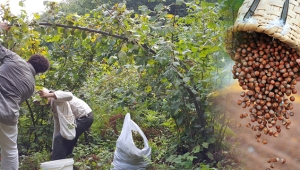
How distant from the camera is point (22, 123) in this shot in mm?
4535

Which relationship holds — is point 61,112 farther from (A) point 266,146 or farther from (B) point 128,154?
(A) point 266,146

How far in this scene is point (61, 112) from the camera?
13.0 ft

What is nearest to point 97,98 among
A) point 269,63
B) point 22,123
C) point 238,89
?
point 22,123

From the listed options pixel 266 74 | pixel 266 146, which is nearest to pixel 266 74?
pixel 266 74

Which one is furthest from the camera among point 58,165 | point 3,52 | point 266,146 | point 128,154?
point 128,154

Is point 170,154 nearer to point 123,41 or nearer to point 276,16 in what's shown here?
point 123,41

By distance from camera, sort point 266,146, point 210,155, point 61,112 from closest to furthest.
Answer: point 266,146 → point 210,155 → point 61,112

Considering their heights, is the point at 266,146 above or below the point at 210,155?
above

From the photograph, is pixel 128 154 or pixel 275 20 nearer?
pixel 275 20

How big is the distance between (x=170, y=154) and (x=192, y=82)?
84cm

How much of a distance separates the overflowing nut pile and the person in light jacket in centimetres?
302

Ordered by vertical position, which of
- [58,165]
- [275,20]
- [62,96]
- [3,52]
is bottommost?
[58,165]

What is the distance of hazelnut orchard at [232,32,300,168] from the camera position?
872 millimetres

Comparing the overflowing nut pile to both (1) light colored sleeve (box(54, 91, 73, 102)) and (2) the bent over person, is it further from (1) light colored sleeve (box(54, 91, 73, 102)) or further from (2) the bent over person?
(1) light colored sleeve (box(54, 91, 73, 102))
